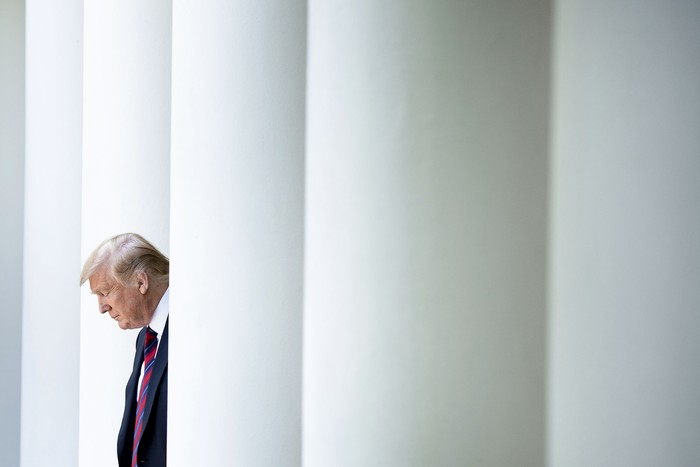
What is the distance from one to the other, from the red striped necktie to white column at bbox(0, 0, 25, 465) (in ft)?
6.57

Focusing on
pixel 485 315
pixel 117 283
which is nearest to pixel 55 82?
pixel 117 283

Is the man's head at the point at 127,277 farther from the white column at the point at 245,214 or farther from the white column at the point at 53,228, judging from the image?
the white column at the point at 53,228

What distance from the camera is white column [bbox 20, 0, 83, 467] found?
15.2 ft

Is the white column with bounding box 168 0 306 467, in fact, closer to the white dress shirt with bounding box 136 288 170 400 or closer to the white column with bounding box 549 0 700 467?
the white column with bounding box 549 0 700 467

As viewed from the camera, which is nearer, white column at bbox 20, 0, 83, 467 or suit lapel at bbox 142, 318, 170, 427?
suit lapel at bbox 142, 318, 170, 427

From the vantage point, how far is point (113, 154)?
388 cm

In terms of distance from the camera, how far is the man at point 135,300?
3279 millimetres

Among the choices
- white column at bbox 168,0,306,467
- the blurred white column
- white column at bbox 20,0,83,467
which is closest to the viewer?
white column at bbox 168,0,306,467

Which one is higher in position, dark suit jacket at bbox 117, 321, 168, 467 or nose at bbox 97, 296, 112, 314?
nose at bbox 97, 296, 112, 314

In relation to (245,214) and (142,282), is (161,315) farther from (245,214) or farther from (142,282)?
(245,214)

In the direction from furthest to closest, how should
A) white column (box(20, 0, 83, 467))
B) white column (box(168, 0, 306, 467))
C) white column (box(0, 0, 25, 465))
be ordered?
1. white column (box(0, 0, 25, 465))
2. white column (box(20, 0, 83, 467))
3. white column (box(168, 0, 306, 467))

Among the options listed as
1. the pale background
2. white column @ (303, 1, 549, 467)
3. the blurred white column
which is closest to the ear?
the blurred white column

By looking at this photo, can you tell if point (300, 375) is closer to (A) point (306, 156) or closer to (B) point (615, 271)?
(A) point (306, 156)

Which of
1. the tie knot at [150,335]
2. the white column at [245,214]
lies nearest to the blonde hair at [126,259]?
the tie knot at [150,335]
